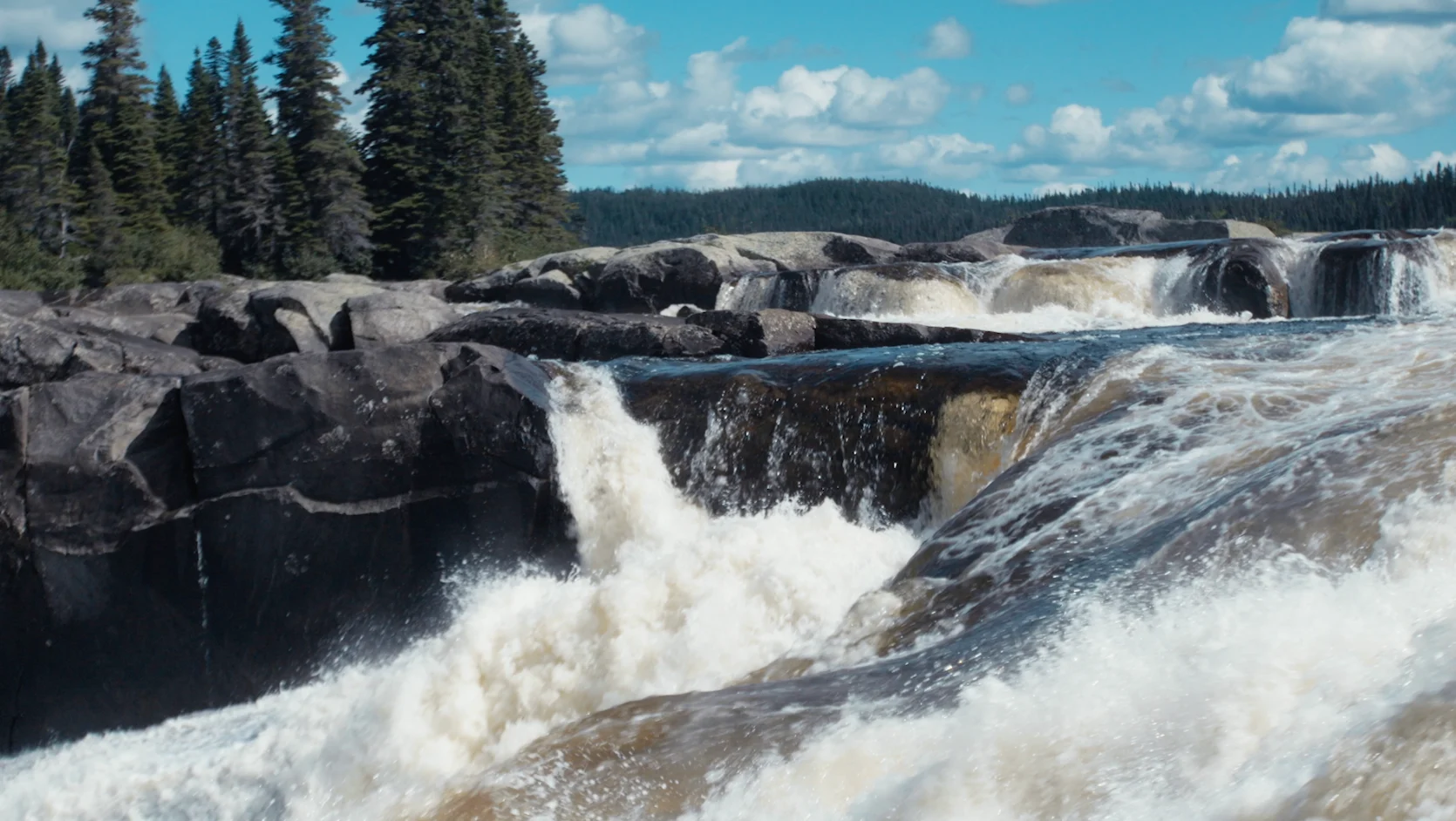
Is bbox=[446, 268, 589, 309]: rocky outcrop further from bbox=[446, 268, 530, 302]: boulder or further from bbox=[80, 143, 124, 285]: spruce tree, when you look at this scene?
bbox=[80, 143, 124, 285]: spruce tree

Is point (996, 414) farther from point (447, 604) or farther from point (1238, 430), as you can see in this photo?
point (447, 604)

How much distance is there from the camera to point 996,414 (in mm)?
11008

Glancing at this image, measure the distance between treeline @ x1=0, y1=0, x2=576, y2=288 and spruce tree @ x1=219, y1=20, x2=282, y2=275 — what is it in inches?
2.7

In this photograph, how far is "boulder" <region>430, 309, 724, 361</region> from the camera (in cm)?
1692

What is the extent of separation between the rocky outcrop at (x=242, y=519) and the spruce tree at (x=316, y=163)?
108 ft

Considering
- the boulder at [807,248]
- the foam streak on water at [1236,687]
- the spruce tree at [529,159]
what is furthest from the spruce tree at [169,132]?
the foam streak on water at [1236,687]

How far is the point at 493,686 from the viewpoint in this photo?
7.74 metres

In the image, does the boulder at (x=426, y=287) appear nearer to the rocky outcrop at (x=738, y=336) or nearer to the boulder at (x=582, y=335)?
the boulder at (x=582, y=335)

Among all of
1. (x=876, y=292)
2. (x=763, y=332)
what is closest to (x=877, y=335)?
(x=763, y=332)

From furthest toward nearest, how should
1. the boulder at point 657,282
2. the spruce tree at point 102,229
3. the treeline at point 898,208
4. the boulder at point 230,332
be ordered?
the treeline at point 898,208 < the spruce tree at point 102,229 < the boulder at point 657,282 < the boulder at point 230,332

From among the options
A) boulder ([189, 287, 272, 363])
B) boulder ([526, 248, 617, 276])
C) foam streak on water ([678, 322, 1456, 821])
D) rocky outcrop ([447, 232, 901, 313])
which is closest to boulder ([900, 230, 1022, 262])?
rocky outcrop ([447, 232, 901, 313])

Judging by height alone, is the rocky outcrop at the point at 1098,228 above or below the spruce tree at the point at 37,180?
below

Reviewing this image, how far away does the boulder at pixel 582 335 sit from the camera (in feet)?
55.5

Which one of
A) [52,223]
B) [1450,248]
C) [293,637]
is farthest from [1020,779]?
[52,223]
